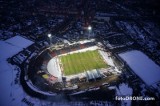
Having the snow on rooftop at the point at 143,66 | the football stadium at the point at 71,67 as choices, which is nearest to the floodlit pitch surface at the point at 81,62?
the football stadium at the point at 71,67

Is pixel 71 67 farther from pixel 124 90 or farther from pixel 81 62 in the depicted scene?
pixel 124 90

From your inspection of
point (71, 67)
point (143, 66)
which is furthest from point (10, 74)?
point (143, 66)

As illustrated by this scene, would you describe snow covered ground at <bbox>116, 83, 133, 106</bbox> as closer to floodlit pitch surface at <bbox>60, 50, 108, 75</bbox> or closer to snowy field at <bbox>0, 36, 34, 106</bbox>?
floodlit pitch surface at <bbox>60, 50, 108, 75</bbox>

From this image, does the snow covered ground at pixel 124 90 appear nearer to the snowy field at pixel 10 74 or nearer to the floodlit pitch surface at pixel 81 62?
the floodlit pitch surface at pixel 81 62

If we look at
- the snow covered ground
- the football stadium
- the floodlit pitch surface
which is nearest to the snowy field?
the football stadium

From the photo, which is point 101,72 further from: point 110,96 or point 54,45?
point 54,45
